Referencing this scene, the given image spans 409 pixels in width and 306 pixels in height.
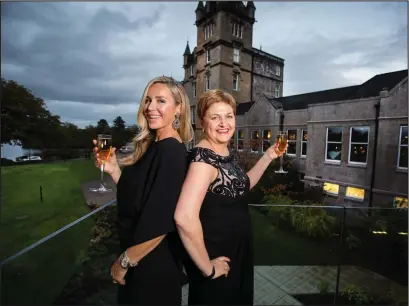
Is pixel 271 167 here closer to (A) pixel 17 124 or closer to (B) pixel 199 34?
(B) pixel 199 34

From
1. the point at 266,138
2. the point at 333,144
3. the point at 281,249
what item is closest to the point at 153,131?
the point at 281,249

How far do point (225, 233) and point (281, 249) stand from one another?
2.51 m

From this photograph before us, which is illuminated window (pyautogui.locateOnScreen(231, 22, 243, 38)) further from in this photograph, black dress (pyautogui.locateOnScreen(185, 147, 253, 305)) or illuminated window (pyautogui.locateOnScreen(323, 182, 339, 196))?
black dress (pyautogui.locateOnScreen(185, 147, 253, 305))

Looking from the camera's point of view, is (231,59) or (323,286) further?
(231,59)

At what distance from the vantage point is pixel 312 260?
8.93ft

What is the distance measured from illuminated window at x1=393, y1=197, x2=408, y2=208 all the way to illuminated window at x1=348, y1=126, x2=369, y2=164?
1.25m

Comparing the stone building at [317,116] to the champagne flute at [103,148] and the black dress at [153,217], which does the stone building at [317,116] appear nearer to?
the champagne flute at [103,148]

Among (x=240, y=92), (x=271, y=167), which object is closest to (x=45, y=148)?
(x=240, y=92)

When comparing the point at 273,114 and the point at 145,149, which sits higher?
the point at 273,114

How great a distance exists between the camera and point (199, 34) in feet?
33.4

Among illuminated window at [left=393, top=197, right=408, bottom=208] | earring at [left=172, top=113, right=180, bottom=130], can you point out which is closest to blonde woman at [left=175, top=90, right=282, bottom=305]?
earring at [left=172, top=113, right=180, bottom=130]

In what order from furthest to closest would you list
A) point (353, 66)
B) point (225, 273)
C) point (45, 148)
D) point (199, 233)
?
point (45, 148) < point (353, 66) < point (225, 273) < point (199, 233)

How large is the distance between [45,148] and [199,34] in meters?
13.0

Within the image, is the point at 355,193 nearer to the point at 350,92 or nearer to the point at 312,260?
the point at 350,92
